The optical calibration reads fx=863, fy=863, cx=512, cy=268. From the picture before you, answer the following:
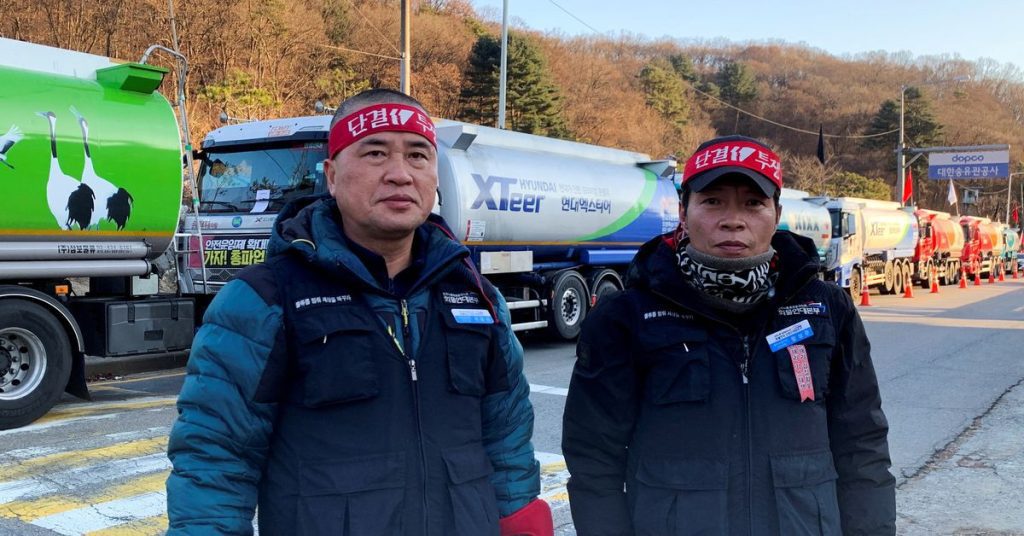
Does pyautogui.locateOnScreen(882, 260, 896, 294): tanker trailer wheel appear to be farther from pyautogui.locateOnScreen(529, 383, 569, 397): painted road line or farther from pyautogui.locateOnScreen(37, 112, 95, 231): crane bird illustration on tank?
pyautogui.locateOnScreen(37, 112, 95, 231): crane bird illustration on tank

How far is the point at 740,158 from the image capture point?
2322 mm

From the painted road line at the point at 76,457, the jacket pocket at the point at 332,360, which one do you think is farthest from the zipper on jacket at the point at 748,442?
the painted road line at the point at 76,457

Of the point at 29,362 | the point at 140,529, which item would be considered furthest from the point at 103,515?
the point at 29,362

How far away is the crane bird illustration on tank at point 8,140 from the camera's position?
6.86 metres

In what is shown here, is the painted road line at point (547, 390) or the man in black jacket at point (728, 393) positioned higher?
the man in black jacket at point (728, 393)

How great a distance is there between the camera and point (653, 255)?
8.13ft

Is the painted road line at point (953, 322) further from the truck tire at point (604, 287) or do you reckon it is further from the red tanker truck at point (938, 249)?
the red tanker truck at point (938, 249)

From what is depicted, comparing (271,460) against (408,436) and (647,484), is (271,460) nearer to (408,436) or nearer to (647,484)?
(408,436)

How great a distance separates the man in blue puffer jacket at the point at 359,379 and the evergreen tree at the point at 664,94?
6455cm

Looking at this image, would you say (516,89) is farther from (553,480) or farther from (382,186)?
(382,186)

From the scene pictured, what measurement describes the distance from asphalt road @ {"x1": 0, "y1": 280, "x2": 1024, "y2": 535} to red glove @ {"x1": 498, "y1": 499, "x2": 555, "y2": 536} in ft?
8.66

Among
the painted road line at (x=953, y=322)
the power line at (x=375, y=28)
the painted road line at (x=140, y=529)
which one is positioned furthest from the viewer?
the power line at (x=375, y=28)

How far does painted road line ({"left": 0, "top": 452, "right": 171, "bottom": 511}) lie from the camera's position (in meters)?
5.32

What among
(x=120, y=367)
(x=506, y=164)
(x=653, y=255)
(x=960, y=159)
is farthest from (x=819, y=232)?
(x=960, y=159)
